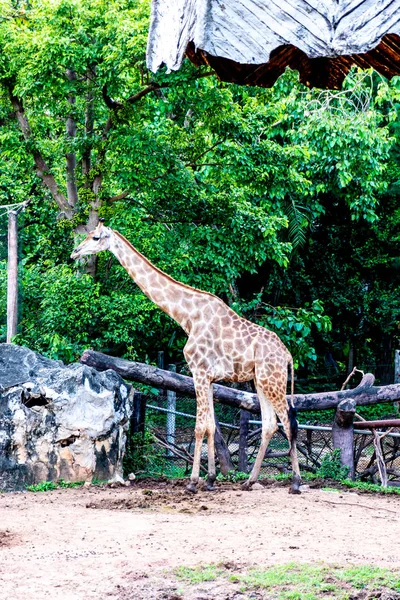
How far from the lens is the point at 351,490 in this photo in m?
9.34

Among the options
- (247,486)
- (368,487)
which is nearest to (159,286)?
(247,486)

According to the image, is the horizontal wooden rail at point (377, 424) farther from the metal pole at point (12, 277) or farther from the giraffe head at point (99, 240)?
the metal pole at point (12, 277)

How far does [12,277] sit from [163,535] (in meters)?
5.12

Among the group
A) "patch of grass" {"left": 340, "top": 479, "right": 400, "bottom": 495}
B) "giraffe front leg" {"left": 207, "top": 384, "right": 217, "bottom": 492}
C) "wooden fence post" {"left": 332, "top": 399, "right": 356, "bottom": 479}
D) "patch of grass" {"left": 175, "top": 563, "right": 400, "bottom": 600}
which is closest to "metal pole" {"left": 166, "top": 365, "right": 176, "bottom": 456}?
"giraffe front leg" {"left": 207, "top": 384, "right": 217, "bottom": 492}

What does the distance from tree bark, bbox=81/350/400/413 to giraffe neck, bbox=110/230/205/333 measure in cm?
96

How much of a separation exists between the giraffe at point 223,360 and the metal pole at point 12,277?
2437 millimetres

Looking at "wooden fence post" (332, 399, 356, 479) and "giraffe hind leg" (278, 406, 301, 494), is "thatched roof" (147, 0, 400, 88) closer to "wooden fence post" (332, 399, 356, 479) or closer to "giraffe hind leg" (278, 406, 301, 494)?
"giraffe hind leg" (278, 406, 301, 494)

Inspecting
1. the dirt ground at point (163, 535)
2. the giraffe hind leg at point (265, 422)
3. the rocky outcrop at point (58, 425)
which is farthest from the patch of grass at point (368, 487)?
the rocky outcrop at point (58, 425)

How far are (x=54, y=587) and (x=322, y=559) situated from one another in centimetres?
193

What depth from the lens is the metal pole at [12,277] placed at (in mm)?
11086

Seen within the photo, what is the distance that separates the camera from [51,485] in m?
9.05

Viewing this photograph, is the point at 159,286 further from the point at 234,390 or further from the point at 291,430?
the point at 291,430

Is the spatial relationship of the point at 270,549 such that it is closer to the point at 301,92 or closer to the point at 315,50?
the point at 315,50

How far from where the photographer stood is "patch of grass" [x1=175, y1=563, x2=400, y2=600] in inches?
207
